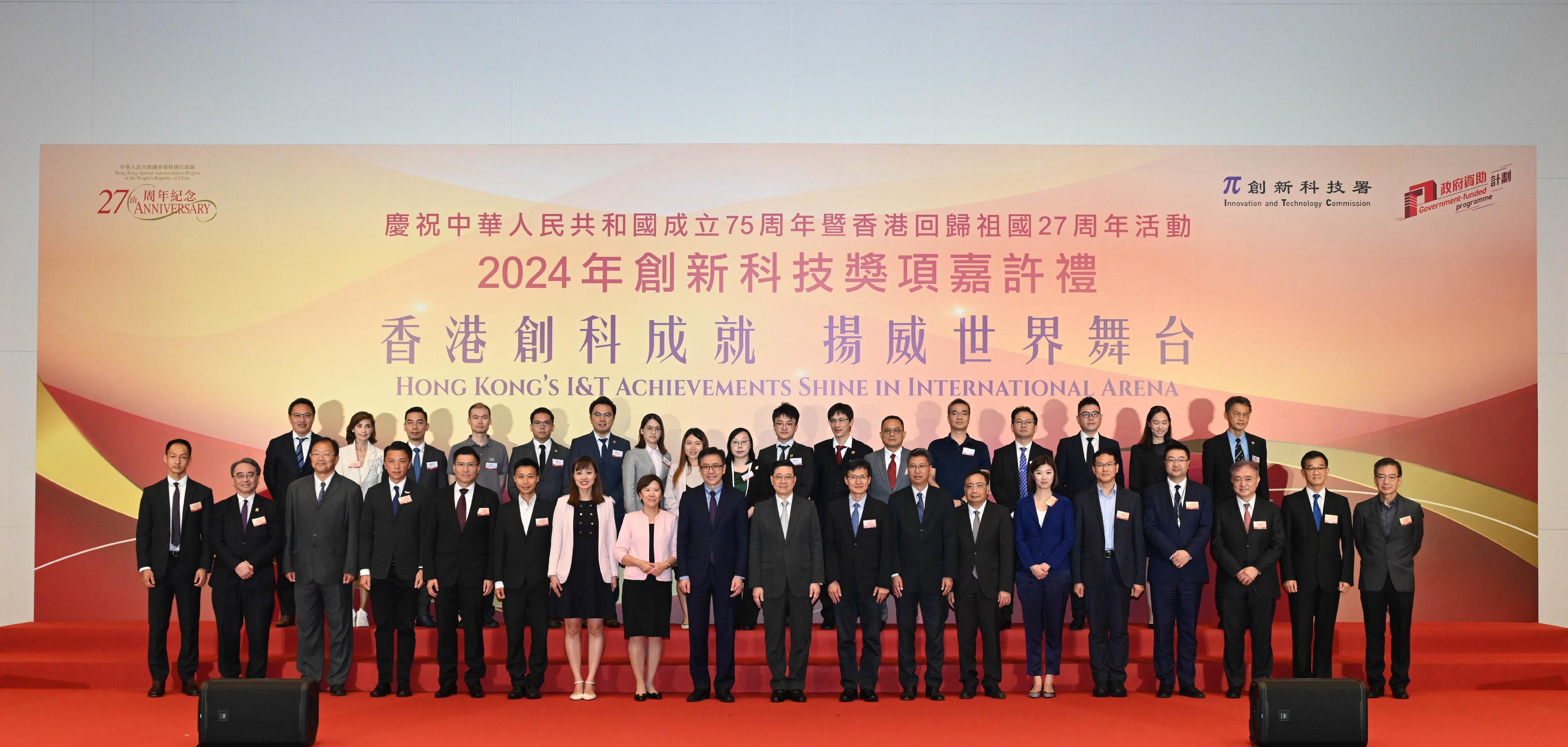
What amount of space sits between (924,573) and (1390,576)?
8.46 feet

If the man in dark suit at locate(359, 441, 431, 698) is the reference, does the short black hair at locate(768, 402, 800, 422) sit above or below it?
above

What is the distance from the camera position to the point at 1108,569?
18.3ft

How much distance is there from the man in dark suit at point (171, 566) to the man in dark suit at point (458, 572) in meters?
1.29

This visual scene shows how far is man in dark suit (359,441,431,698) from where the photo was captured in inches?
218

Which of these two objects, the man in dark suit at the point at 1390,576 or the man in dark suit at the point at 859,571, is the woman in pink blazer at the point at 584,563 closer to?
the man in dark suit at the point at 859,571

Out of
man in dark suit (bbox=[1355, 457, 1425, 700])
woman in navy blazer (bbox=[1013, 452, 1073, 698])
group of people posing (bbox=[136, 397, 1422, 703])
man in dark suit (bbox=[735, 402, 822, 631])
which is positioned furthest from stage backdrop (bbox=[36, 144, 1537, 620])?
woman in navy blazer (bbox=[1013, 452, 1073, 698])

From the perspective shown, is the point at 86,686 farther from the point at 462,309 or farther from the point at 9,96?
the point at 9,96

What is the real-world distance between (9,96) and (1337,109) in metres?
8.97

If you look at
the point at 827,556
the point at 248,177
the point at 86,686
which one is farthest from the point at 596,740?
the point at 248,177

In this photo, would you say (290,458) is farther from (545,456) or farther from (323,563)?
(545,456)

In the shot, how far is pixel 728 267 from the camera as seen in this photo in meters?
6.96

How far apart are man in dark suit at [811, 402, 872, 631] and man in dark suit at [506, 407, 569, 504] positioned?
154cm

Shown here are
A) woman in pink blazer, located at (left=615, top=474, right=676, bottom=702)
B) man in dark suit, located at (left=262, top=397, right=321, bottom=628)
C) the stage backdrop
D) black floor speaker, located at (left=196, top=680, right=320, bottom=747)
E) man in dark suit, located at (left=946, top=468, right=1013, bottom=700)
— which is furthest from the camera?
the stage backdrop

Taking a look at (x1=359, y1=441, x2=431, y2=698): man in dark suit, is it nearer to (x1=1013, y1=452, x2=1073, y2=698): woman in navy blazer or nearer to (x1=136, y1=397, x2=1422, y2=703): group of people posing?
(x1=136, y1=397, x2=1422, y2=703): group of people posing
